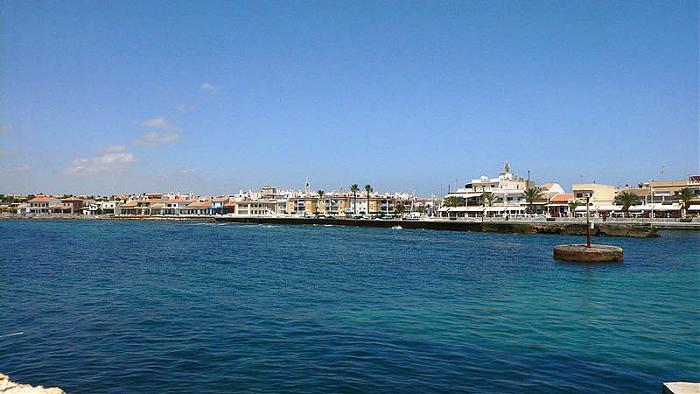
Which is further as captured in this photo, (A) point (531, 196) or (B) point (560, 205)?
(B) point (560, 205)

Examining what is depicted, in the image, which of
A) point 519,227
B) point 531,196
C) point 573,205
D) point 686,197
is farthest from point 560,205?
point 519,227

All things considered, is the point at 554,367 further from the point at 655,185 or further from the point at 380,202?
the point at 380,202

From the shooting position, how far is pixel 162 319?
19.0 m

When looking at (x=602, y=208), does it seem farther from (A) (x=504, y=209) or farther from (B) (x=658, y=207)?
(A) (x=504, y=209)

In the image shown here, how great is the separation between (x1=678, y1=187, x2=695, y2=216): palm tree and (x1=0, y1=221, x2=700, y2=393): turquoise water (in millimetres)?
73964

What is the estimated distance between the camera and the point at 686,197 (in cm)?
9675

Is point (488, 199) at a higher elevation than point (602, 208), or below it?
higher

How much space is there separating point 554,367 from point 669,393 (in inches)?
204

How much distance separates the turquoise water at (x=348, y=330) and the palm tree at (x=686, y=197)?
2912 inches

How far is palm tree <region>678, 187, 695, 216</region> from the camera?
9675 centimetres

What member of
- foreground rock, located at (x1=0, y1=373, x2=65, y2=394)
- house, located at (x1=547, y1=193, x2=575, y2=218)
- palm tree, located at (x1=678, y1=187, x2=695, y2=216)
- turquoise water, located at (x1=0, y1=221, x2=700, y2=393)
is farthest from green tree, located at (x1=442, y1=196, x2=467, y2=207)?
foreground rock, located at (x1=0, y1=373, x2=65, y2=394)

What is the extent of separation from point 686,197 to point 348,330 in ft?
333

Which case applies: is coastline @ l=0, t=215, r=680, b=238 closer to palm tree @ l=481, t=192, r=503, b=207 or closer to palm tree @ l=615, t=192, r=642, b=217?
palm tree @ l=615, t=192, r=642, b=217

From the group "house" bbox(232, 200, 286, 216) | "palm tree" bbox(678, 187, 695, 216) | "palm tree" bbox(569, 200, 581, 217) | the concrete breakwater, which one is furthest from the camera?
"house" bbox(232, 200, 286, 216)
